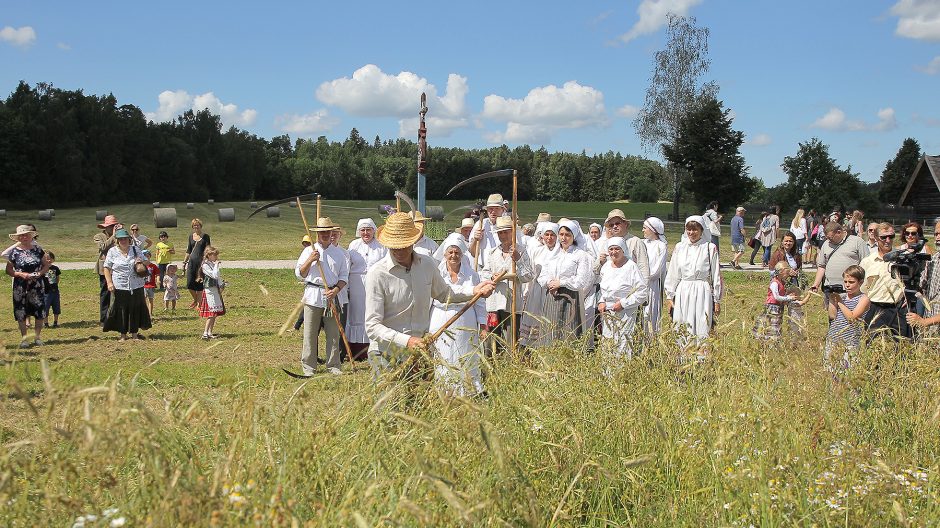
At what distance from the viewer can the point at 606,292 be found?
29.0 ft

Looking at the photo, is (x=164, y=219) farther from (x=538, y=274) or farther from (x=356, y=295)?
(x=538, y=274)

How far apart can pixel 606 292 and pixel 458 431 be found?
5.71 meters

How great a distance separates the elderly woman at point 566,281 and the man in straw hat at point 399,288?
313cm

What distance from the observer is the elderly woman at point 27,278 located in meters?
11.5

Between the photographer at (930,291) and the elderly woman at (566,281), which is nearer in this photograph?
the photographer at (930,291)

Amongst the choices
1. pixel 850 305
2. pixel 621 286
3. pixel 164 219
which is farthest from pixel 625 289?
pixel 164 219

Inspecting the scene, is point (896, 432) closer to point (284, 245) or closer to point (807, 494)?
point (807, 494)

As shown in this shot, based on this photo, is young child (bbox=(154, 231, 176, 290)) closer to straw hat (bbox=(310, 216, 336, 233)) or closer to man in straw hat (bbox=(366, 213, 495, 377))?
straw hat (bbox=(310, 216, 336, 233))

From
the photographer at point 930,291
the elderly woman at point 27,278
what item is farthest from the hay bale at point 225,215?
the photographer at point 930,291

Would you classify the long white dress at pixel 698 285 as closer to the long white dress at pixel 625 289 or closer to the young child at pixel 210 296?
the long white dress at pixel 625 289

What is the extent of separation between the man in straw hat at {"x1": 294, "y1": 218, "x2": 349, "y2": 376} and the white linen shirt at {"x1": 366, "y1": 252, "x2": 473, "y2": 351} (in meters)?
3.79

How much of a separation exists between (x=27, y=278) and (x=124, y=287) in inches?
50.2

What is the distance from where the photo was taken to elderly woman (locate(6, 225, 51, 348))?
1154 centimetres

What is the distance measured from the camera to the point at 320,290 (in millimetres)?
9883
